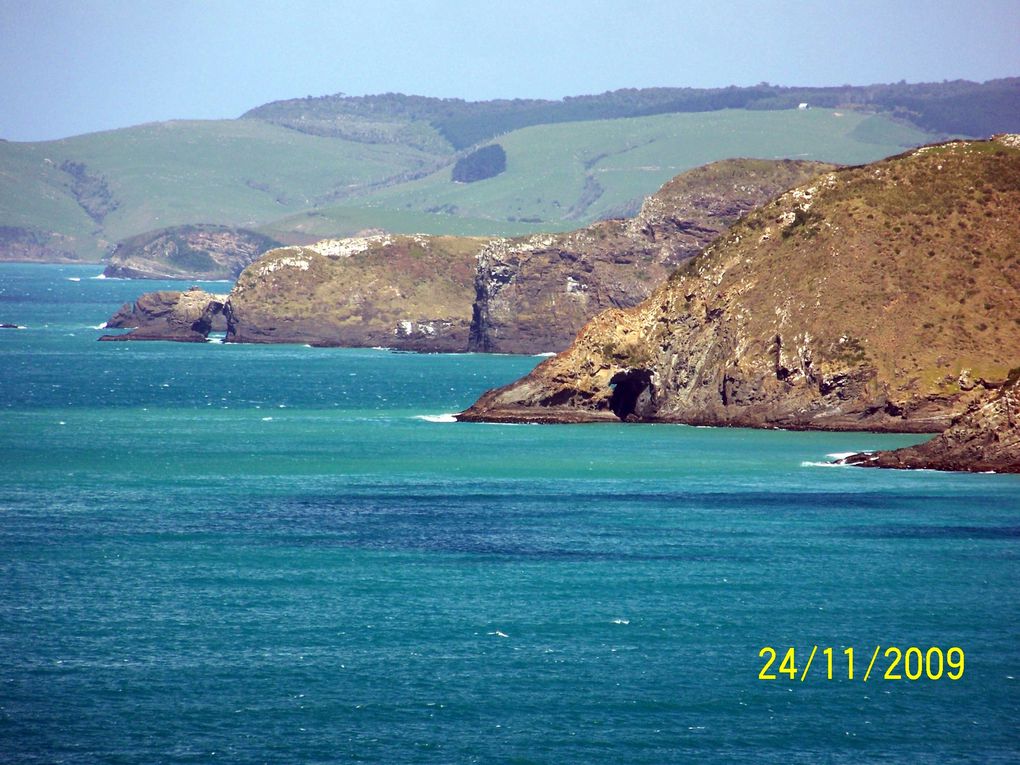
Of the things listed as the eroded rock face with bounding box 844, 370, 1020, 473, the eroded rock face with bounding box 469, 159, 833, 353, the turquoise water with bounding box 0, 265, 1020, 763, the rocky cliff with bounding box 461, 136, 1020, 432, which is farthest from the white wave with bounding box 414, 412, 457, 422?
the eroded rock face with bounding box 469, 159, 833, 353

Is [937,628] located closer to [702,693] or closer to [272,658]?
[702,693]

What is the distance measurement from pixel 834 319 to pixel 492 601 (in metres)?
59.9

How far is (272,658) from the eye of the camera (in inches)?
1853

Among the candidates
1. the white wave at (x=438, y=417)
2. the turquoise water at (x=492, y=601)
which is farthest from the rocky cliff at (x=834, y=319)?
the turquoise water at (x=492, y=601)

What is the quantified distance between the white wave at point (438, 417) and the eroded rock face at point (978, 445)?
3412 cm

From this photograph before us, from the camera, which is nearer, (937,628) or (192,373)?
(937,628)

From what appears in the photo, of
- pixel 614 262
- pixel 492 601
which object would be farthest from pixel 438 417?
pixel 614 262

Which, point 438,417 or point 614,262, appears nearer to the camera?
point 438,417

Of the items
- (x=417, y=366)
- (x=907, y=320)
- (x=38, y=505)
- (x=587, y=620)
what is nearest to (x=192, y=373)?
(x=417, y=366)

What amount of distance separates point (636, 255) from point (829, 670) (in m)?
152

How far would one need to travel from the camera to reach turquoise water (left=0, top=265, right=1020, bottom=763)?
40.9 m

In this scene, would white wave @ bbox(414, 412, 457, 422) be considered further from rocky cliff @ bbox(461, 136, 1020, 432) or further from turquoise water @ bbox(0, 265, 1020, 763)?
turquoise water @ bbox(0, 265, 1020, 763)

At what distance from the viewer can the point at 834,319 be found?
359 ft

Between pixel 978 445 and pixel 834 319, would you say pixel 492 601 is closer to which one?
pixel 978 445
